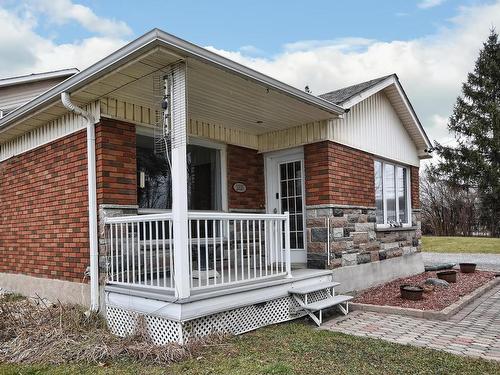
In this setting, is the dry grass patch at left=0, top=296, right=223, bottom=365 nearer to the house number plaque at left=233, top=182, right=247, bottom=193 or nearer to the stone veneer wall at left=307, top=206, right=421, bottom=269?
the stone veneer wall at left=307, top=206, right=421, bottom=269

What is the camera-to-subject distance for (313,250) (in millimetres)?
7059

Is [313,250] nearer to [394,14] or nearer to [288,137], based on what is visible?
[288,137]

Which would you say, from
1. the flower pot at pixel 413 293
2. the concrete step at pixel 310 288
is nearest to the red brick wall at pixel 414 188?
the flower pot at pixel 413 293

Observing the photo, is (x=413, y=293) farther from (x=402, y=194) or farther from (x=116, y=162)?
(x=116, y=162)

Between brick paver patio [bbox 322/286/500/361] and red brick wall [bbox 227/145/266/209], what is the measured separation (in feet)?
9.11

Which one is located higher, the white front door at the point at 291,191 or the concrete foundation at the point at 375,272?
the white front door at the point at 291,191

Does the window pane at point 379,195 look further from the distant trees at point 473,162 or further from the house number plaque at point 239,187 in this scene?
the distant trees at point 473,162

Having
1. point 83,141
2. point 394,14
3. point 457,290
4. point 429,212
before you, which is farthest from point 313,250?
point 429,212

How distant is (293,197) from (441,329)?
3358 mm

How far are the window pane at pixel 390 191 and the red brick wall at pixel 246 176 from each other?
2970mm

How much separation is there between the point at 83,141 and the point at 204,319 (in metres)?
3.01

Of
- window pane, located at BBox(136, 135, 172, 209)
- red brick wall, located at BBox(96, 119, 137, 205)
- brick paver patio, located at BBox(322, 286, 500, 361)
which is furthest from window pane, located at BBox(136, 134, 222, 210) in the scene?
brick paver patio, located at BBox(322, 286, 500, 361)

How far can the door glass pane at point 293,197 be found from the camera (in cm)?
758

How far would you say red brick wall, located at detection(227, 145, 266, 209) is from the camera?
24.9 feet
